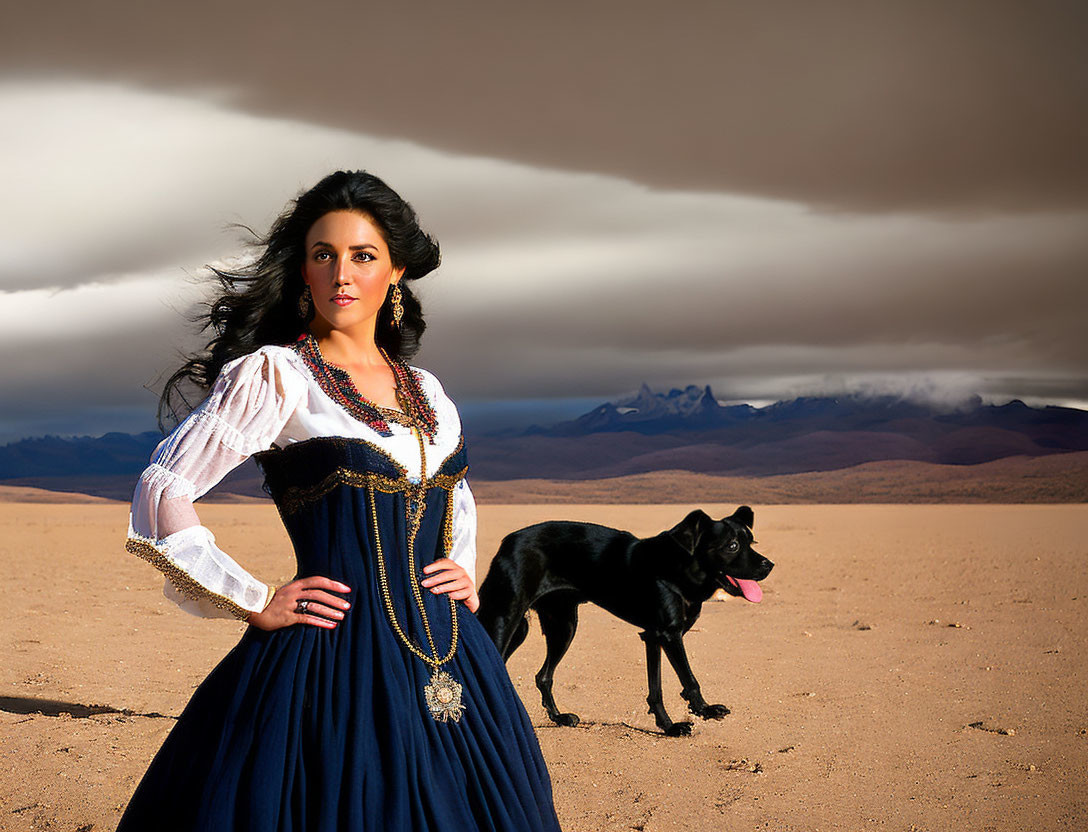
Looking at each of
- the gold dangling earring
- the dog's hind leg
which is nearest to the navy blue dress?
the gold dangling earring

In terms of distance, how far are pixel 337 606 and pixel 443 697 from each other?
367 mm

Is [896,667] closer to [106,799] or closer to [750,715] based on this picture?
[750,715]

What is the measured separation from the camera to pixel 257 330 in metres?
3.31

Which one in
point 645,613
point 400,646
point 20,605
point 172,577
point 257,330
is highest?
point 257,330

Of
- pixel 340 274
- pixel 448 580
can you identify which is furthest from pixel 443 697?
pixel 340 274

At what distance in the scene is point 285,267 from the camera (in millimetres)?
3289

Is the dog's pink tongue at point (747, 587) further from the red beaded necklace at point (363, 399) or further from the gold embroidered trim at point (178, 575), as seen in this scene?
the gold embroidered trim at point (178, 575)

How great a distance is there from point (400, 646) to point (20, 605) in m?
12.3

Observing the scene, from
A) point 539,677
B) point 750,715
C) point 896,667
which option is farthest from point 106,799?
point 896,667

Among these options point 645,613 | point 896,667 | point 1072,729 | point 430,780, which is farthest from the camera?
point 896,667

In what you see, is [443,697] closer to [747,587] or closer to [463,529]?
[463,529]

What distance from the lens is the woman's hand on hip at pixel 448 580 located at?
2.97 metres

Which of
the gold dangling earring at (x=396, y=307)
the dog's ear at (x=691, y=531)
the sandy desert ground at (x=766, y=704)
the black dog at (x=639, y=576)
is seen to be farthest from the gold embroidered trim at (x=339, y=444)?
the dog's ear at (x=691, y=531)

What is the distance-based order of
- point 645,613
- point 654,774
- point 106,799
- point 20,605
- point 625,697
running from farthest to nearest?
point 20,605 < point 625,697 < point 645,613 < point 654,774 < point 106,799
